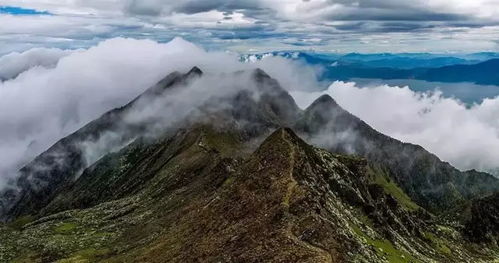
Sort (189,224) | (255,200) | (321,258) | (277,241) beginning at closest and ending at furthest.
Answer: (321,258)
(277,241)
(255,200)
(189,224)

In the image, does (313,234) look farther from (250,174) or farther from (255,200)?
(250,174)

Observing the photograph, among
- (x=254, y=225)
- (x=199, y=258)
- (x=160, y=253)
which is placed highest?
(x=254, y=225)

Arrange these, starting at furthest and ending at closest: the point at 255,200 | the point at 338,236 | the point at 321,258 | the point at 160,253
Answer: the point at 160,253
the point at 255,200
the point at 338,236
the point at 321,258

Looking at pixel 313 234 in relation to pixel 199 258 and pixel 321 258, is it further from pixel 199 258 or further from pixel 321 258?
pixel 199 258

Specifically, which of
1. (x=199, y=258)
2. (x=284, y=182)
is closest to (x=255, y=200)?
(x=284, y=182)

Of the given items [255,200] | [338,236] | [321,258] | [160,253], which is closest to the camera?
[321,258]

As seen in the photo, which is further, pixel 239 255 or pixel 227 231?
pixel 227 231

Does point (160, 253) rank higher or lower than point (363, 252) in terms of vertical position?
lower

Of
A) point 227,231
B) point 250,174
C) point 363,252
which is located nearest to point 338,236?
point 363,252

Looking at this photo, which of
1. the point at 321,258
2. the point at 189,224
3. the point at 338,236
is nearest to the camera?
the point at 321,258
